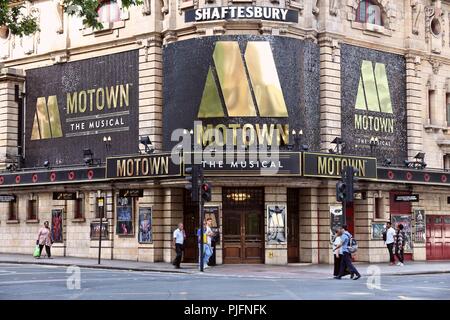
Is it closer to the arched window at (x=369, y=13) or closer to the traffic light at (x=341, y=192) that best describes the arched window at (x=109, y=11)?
the arched window at (x=369, y=13)

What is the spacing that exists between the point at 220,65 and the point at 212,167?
4747mm

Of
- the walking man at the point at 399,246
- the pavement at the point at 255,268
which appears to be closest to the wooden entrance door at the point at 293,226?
the pavement at the point at 255,268

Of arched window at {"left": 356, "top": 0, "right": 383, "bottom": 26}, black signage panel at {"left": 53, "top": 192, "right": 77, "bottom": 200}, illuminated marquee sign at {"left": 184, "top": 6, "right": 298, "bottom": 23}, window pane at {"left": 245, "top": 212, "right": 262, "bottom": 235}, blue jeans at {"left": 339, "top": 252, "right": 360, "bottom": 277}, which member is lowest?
blue jeans at {"left": 339, "top": 252, "right": 360, "bottom": 277}

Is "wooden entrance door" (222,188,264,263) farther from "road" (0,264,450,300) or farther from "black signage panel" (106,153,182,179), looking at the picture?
"road" (0,264,450,300)

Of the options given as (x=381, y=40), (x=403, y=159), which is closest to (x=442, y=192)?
(x=403, y=159)

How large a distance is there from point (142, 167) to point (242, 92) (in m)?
5.48

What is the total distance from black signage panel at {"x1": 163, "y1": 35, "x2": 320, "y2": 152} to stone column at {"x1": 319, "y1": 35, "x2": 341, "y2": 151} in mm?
982

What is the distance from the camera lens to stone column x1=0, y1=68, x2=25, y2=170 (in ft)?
150

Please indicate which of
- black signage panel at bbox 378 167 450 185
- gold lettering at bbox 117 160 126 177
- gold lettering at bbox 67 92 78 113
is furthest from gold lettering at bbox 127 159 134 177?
black signage panel at bbox 378 167 450 185

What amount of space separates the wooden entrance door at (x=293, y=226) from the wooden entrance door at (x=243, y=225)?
1.66m

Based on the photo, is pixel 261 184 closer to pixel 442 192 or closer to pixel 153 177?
pixel 153 177

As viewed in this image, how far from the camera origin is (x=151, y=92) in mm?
38938

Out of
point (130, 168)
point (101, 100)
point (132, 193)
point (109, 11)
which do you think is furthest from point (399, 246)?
point (109, 11)

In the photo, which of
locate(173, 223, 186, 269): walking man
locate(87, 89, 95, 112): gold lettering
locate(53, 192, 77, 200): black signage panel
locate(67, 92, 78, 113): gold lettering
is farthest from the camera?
locate(67, 92, 78, 113): gold lettering
